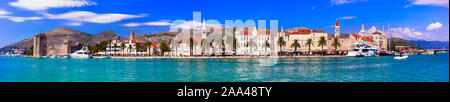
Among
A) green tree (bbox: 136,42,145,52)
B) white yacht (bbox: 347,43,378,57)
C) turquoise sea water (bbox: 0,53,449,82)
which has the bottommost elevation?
turquoise sea water (bbox: 0,53,449,82)

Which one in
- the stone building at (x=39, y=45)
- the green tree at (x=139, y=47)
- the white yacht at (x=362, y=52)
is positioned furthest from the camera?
the stone building at (x=39, y=45)

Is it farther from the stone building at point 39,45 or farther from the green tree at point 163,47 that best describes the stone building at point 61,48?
the green tree at point 163,47

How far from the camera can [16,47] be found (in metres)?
82.3

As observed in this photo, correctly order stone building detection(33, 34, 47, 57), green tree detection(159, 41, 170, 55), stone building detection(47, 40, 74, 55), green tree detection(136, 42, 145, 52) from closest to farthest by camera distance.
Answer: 1. green tree detection(159, 41, 170, 55)
2. green tree detection(136, 42, 145, 52)
3. stone building detection(33, 34, 47, 57)
4. stone building detection(47, 40, 74, 55)

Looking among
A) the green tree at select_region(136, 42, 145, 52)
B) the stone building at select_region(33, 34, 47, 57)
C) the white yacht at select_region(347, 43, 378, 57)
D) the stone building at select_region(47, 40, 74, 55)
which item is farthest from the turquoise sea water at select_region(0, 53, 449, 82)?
the stone building at select_region(47, 40, 74, 55)

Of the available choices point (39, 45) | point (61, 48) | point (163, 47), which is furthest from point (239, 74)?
point (61, 48)

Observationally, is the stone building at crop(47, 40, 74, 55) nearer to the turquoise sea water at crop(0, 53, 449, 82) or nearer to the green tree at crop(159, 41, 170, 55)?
the green tree at crop(159, 41, 170, 55)

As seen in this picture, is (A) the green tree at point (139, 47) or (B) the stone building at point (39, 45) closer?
(A) the green tree at point (139, 47)

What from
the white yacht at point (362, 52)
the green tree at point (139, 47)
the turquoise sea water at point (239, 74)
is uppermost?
the green tree at point (139, 47)

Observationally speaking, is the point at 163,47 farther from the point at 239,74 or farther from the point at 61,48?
the point at 61,48

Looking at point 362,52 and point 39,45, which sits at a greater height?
point 39,45

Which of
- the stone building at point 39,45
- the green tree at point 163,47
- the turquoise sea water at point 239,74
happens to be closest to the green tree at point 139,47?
the green tree at point 163,47
